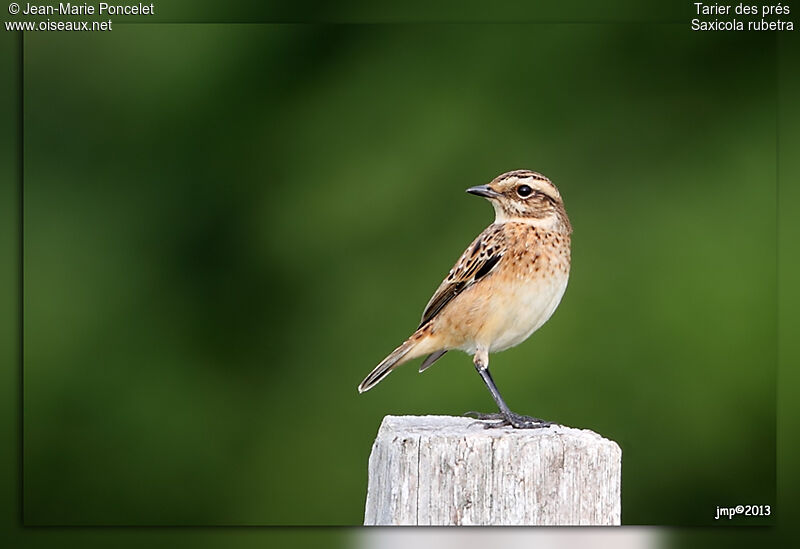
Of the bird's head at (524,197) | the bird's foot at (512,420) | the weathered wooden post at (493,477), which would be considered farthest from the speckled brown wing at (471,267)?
the weathered wooden post at (493,477)

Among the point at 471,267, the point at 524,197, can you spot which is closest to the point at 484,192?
the point at 524,197

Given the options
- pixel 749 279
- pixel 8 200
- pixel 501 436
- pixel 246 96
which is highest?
pixel 246 96

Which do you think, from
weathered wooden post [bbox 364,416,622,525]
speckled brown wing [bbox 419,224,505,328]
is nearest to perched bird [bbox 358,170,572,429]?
speckled brown wing [bbox 419,224,505,328]

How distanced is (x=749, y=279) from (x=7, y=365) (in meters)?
3.66

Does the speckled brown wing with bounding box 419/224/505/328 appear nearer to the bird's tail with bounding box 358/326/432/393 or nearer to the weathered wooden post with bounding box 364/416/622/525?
the bird's tail with bounding box 358/326/432/393

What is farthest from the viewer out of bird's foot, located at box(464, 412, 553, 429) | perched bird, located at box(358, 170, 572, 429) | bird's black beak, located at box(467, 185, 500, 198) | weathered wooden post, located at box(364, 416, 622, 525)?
bird's black beak, located at box(467, 185, 500, 198)

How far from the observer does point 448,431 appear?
4.84 m

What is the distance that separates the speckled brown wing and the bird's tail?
9cm

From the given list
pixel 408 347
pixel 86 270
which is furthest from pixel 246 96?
pixel 408 347

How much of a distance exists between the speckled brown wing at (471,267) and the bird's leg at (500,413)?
29 cm

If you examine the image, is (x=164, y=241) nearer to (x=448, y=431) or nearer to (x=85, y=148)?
(x=85, y=148)

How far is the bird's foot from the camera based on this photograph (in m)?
5.34

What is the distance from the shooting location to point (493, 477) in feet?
15.3

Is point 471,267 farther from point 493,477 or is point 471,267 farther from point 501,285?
point 493,477
